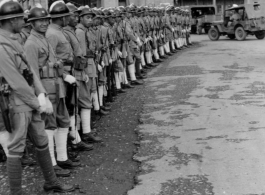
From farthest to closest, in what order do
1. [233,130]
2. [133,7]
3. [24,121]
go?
[133,7] → [233,130] → [24,121]

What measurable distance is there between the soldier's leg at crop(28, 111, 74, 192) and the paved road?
83 cm

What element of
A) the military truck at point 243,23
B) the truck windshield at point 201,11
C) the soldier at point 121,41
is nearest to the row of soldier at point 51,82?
the soldier at point 121,41

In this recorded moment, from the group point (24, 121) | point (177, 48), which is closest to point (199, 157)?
point (24, 121)

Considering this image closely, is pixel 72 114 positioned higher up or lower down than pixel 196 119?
higher up

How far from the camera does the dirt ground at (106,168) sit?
5203mm

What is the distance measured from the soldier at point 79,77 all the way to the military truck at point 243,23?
67.1 ft

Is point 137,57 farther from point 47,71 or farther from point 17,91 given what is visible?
point 17,91

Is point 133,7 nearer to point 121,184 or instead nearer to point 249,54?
point 249,54

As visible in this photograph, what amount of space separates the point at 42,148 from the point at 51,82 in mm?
953

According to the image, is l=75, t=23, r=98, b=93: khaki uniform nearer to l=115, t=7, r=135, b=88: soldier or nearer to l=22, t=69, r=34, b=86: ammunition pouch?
l=22, t=69, r=34, b=86: ammunition pouch

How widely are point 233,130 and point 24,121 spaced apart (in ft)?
12.4

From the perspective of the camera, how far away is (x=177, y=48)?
2192 cm

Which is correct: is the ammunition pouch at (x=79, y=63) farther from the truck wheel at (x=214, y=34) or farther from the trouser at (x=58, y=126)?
the truck wheel at (x=214, y=34)

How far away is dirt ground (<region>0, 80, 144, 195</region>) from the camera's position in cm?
520
